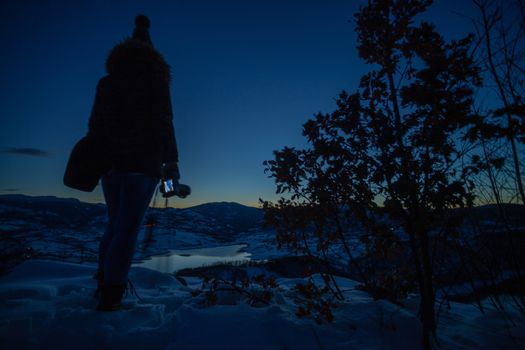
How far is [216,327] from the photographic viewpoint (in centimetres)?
139

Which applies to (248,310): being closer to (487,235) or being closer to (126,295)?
(126,295)

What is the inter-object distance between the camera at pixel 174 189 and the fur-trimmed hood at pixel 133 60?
3.46ft

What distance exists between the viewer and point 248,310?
157 centimetres

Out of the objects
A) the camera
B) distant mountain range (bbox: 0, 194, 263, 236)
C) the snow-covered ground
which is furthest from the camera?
distant mountain range (bbox: 0, 194, 263, 236)

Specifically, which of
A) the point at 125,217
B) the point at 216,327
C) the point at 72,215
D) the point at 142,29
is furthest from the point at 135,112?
the point at 72,215

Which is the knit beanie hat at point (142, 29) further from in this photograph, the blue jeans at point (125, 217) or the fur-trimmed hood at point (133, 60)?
the blue jeans at point (125, 217)

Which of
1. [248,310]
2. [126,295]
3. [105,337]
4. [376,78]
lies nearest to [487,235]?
[376,78]

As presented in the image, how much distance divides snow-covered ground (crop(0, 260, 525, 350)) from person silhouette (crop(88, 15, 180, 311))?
0.30 metres

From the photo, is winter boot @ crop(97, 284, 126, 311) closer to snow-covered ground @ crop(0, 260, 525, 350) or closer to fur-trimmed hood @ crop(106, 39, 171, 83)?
snow-covered ground @ crop(0, 260, 525, 350)

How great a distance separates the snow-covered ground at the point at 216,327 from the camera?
1.29 meters

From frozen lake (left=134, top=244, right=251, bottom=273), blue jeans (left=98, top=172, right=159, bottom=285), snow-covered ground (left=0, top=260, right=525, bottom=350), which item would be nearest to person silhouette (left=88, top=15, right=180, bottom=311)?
blue jeans (left=98, top=172, right=159, bottom=285)

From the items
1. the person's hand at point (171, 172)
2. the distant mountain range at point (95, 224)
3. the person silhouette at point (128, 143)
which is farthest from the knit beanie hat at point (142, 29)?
the distant mountain range at point (95, 224)

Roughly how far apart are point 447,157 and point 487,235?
158cm

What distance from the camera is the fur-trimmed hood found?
226 cm
